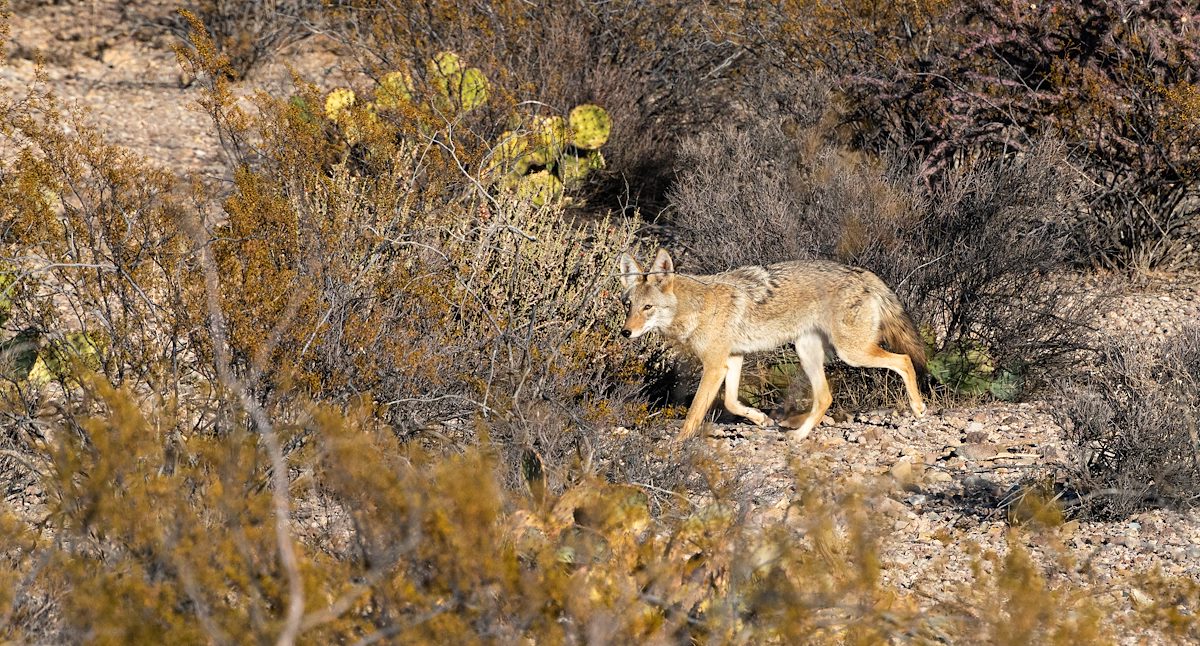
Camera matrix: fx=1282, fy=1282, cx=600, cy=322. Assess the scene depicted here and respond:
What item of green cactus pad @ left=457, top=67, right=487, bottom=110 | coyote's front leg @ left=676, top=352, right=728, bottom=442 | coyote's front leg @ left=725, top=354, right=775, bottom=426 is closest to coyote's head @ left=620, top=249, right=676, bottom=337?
coyote's front leg @ left=676, top=352, right=728, bottom=442

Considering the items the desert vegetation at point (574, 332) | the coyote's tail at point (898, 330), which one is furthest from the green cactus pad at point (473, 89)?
the coyote's tail at point (898, 330)

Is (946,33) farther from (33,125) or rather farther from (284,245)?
(33,125)

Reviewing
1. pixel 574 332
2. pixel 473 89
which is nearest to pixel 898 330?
pixel 574 332

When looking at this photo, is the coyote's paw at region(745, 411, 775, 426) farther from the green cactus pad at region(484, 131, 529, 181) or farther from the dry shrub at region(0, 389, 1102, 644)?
the dry shrub at region(0, 389, 1102, 644)

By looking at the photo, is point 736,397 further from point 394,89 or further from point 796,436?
point 394,89

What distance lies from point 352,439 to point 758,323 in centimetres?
379

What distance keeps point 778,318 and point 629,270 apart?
Answer: 34.1 inches

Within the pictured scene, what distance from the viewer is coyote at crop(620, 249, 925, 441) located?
22.8ft

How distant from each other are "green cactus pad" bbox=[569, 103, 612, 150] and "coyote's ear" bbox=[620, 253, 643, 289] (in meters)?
3.09

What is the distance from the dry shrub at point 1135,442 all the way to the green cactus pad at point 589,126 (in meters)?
4.93

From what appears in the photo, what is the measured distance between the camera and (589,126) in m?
10.0

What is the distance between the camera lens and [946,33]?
32.9 feet

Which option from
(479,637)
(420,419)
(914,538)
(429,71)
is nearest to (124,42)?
(429,71)

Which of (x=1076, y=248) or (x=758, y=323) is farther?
(x=1076, y=248)
